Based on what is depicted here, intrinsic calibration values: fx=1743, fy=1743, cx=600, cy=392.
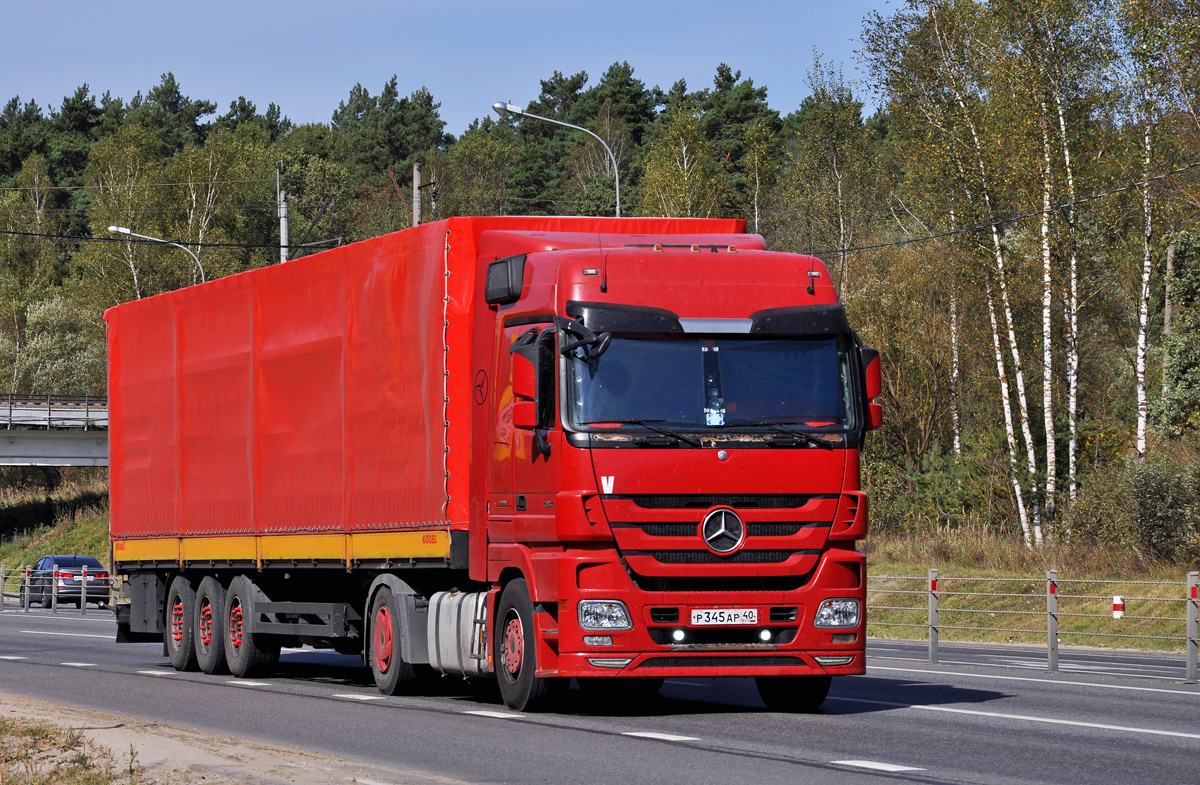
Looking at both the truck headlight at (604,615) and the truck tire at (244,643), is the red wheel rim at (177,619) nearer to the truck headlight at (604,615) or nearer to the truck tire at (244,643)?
the truck tire at (244,643)

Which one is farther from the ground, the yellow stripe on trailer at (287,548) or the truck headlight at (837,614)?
the yellow stripe on trailer at (287,548)

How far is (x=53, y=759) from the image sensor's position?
10766 millimetres

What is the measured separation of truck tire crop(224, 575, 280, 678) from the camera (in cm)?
1895

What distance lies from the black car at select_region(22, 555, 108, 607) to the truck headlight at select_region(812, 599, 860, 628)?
36.7 m

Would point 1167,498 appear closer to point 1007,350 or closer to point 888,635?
point 888,635

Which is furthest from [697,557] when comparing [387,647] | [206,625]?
[206,625]

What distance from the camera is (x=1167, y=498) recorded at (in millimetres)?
32062

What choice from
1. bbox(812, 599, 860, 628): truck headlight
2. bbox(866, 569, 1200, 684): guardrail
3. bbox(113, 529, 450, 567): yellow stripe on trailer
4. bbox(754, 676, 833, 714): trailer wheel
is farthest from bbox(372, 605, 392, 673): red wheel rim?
bbox(866, 569, 1200, 684): guardrail

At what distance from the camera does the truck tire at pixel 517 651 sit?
13.4 metres

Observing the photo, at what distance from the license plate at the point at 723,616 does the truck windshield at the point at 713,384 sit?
4.42ft

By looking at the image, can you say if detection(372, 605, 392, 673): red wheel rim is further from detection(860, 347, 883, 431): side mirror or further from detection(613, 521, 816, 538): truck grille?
detection(860, 347, 883, 431): side mirror

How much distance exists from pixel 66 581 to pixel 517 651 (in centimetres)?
3681

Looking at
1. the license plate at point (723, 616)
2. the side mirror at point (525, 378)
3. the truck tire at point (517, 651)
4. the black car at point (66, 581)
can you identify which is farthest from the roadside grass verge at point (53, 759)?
the black car at point (66, 581)

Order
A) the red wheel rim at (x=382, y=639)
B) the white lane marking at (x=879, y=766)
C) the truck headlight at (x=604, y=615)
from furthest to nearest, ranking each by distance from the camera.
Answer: the red wheel rim at (x=382, y=639)
the truck headlight at (x=604, y=615)
the white lane marking at (x=879, y=766)
